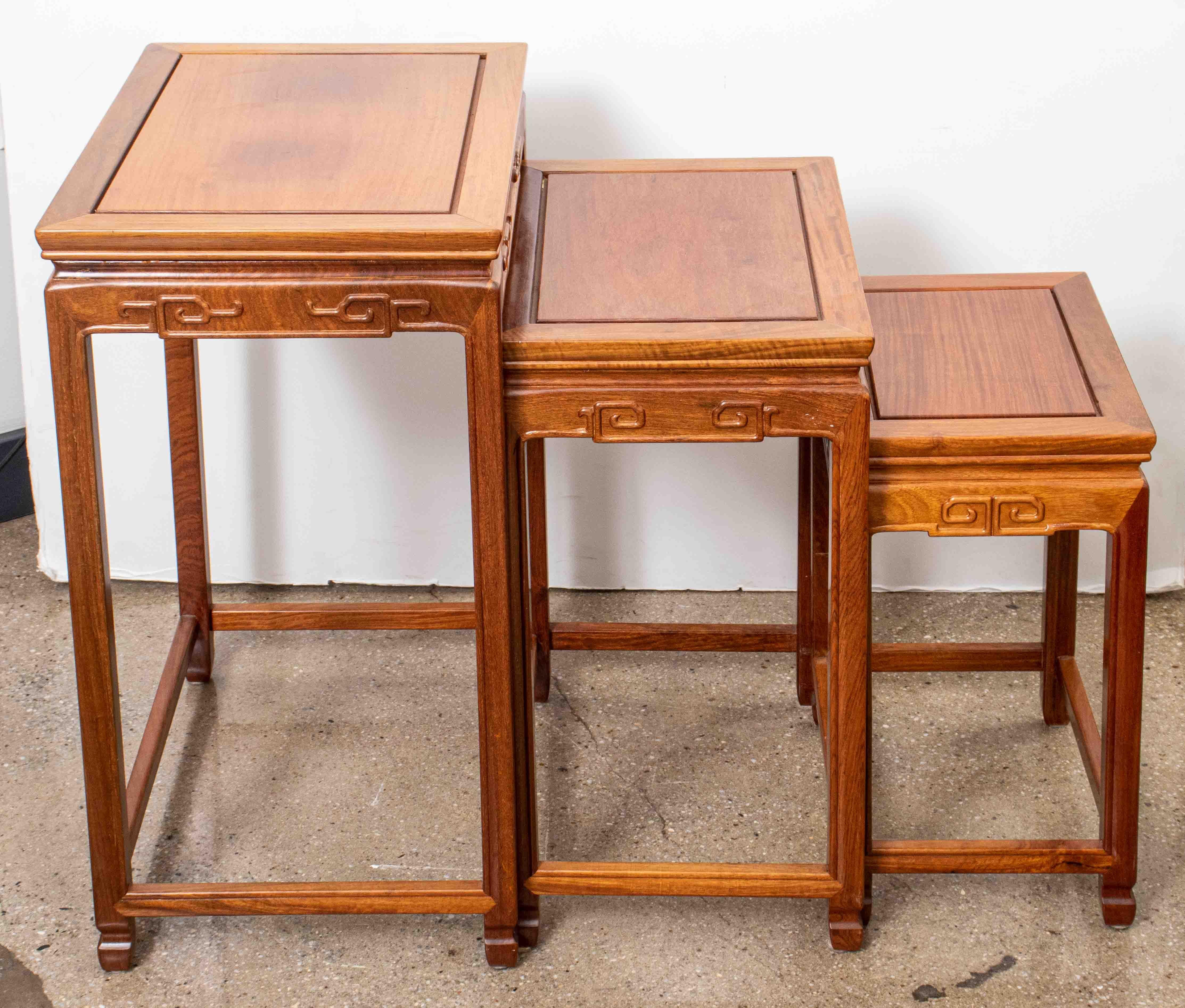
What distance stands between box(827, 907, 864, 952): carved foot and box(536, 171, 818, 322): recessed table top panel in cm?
82

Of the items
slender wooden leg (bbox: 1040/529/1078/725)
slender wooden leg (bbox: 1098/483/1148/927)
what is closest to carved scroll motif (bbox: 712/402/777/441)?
slender wooden leg (bbox: 1098/483/1148/927)

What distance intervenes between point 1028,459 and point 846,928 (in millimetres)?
683

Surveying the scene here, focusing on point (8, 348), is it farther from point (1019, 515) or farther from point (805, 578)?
point (1019, 515)

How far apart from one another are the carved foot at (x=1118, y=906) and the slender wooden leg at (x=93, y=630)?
4.35 feet

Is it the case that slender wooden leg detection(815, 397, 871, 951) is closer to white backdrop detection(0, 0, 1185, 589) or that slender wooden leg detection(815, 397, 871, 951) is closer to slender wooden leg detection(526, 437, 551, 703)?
slender wooden leg detection(526, 437, 551, 703)

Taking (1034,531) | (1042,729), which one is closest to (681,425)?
(1034,531)

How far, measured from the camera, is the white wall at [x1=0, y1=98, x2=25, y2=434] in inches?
130

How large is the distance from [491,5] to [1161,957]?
6.00 feet

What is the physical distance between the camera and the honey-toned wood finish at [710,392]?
6.00 feet

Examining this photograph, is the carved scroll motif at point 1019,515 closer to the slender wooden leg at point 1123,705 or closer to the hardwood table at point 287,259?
the slender wooden leg at point 1123,705

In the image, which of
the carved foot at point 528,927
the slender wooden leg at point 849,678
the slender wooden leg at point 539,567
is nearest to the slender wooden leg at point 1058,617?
the slender wooden leg at point 849,678

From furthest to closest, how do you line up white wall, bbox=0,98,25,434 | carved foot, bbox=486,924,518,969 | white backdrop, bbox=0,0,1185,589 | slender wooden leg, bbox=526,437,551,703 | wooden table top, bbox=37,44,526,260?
1. white wall, bbox=0,98,25,434
2. white backdrop, bbox=0,0,1185,589
3. slender wooden leg, bbox=526,437,551,703
4. carved foot, bbox=486,924,518,969
5. wooden table top, bbox=37,44,526,260

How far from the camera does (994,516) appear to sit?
194cm

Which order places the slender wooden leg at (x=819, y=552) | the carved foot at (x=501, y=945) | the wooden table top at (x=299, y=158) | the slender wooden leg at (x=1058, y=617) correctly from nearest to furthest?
1. the wooden table top at (x=299, y=158)
2. the carved foot at (x=501, y=945)
3. the slender wooden leg at (x=819, y=552)
4. the slender wooden leg at (x=1058, y=617)
